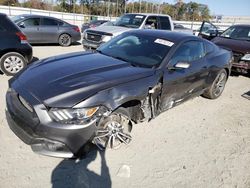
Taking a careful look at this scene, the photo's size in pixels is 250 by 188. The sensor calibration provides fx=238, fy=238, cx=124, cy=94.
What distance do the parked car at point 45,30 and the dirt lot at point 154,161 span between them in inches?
293

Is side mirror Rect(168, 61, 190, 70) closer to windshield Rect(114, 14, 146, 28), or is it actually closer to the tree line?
windshield Rect(114, 14, 146, 28)

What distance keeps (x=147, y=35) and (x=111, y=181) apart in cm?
281

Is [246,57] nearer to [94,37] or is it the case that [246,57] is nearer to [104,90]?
[94,37]

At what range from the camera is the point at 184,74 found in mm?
4207

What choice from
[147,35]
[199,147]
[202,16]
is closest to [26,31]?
[147,35]

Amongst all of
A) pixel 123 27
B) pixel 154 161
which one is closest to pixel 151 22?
pixel 123 27

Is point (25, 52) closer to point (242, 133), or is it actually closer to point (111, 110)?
point (111, 110)

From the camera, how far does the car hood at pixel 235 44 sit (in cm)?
778

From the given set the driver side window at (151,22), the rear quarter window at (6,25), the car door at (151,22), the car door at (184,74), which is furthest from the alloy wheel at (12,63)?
the driver side window at (151,22)

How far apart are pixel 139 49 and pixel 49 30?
8718 millimetres

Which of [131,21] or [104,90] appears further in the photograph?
[131,21]

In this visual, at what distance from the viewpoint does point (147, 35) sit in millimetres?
4555

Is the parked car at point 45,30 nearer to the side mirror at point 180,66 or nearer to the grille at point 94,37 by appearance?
the grille at point 94,37

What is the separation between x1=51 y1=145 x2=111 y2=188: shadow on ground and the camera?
9.12 ft
